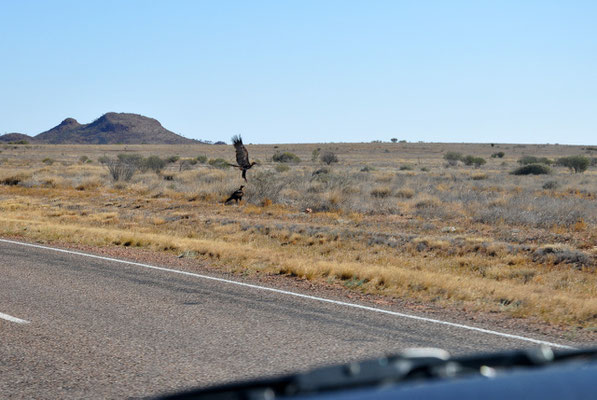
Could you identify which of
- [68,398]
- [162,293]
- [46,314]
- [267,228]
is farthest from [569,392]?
[267,228]

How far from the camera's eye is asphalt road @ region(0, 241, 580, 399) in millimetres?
5367

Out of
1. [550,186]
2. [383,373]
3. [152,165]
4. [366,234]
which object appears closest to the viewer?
[383,373]

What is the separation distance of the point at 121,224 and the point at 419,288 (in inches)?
462

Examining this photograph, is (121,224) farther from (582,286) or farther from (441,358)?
(441,358)

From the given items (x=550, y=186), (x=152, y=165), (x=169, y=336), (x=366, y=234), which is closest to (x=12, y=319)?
(x=169, y=336)

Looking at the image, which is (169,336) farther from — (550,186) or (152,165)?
(152,165)

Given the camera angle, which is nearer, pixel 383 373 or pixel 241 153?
pixel 383 373

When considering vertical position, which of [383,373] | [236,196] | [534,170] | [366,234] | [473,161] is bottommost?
[366,234]

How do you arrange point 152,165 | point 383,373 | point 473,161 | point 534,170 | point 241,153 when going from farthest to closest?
point 473,161 → point 534,170 → point 152,165 → point 241,153 → point 383,373

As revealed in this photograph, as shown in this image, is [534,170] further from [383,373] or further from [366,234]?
[383,373]

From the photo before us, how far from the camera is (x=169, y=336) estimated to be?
6.65 meters

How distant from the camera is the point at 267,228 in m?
17.6

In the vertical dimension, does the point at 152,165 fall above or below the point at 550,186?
above

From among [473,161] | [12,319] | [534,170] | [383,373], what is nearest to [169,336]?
[12,319]
